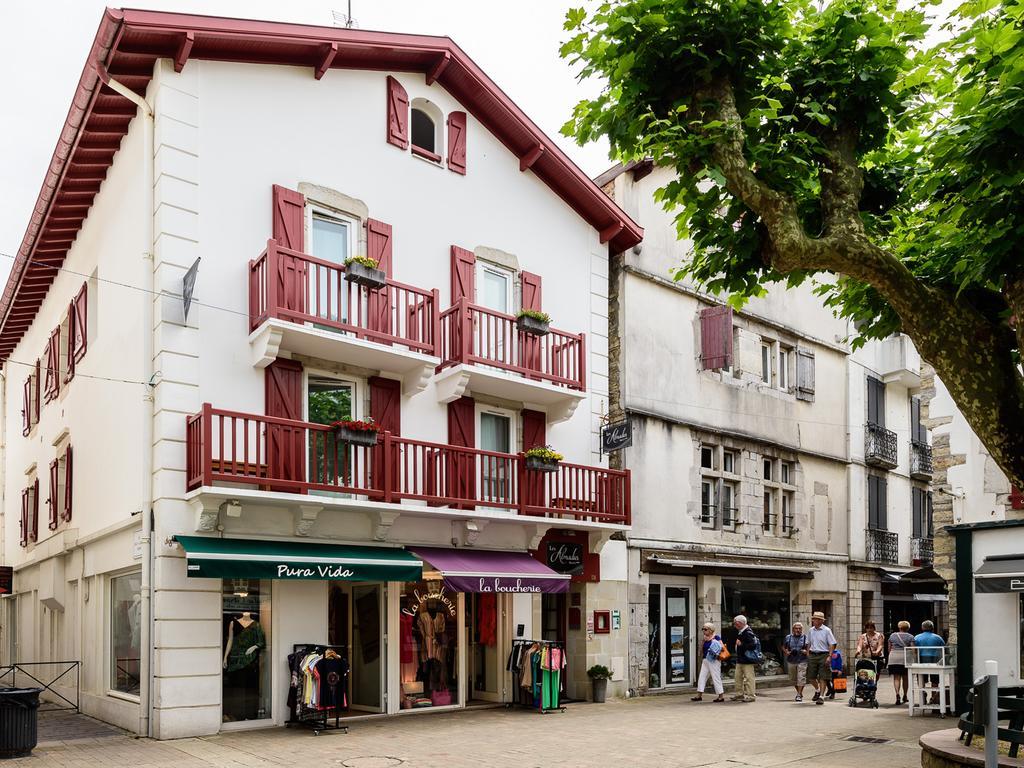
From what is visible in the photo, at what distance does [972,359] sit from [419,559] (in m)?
9.34

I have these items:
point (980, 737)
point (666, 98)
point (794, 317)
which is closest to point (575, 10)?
point (666, 98)

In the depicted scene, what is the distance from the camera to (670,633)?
70.5 feet

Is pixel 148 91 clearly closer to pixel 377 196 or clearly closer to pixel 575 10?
pixel 377 196

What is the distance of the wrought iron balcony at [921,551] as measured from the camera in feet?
97.8

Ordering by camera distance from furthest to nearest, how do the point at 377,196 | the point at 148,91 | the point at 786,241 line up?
1. the point at 377,196
2. the point at 148,91
3. the point at 786,241

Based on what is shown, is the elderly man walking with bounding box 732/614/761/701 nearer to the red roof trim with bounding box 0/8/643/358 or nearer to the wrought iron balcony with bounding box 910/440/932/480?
the red roof trim with bounding box 0/8/643/358

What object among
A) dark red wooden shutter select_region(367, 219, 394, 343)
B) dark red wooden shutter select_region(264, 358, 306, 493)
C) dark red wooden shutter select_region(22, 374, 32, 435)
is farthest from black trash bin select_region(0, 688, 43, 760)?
dark red wooden shutter select_region(22, 374, 32, 435)

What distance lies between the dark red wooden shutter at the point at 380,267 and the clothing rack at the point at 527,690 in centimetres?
561

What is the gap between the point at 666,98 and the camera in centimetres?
1078

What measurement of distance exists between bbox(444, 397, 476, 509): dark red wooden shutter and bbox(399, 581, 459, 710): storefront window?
1740 mm

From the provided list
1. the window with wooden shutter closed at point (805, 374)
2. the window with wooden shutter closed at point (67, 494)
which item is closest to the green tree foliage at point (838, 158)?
the window with wooden shutter closed at point (67, 494)

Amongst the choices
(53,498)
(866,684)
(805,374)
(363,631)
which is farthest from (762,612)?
(53,498)

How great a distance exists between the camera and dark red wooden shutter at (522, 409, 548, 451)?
18.8m

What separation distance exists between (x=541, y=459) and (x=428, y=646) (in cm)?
360
